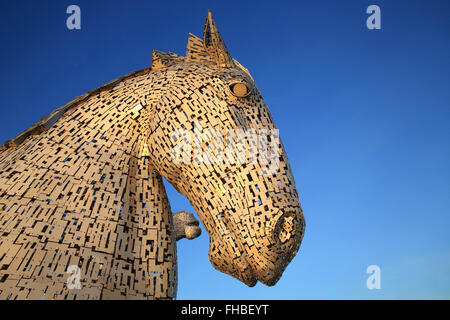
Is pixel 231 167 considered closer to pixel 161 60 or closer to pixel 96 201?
pixel 96 201

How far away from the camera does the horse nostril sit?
7.64 ft

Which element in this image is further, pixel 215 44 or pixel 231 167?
pixel 215 44

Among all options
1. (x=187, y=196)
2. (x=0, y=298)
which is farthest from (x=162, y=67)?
(x=0, y=298)

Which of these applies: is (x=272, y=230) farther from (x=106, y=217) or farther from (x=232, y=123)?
(x=106, y=217)

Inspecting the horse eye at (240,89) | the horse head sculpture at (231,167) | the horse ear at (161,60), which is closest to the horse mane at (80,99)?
the horse ear at (161,60)

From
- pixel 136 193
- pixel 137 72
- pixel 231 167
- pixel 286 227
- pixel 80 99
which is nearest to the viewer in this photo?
pixel 286 227

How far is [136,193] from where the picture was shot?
2855 mm

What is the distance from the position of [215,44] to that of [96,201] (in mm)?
1681

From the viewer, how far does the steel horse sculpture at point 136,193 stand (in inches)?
89.4
